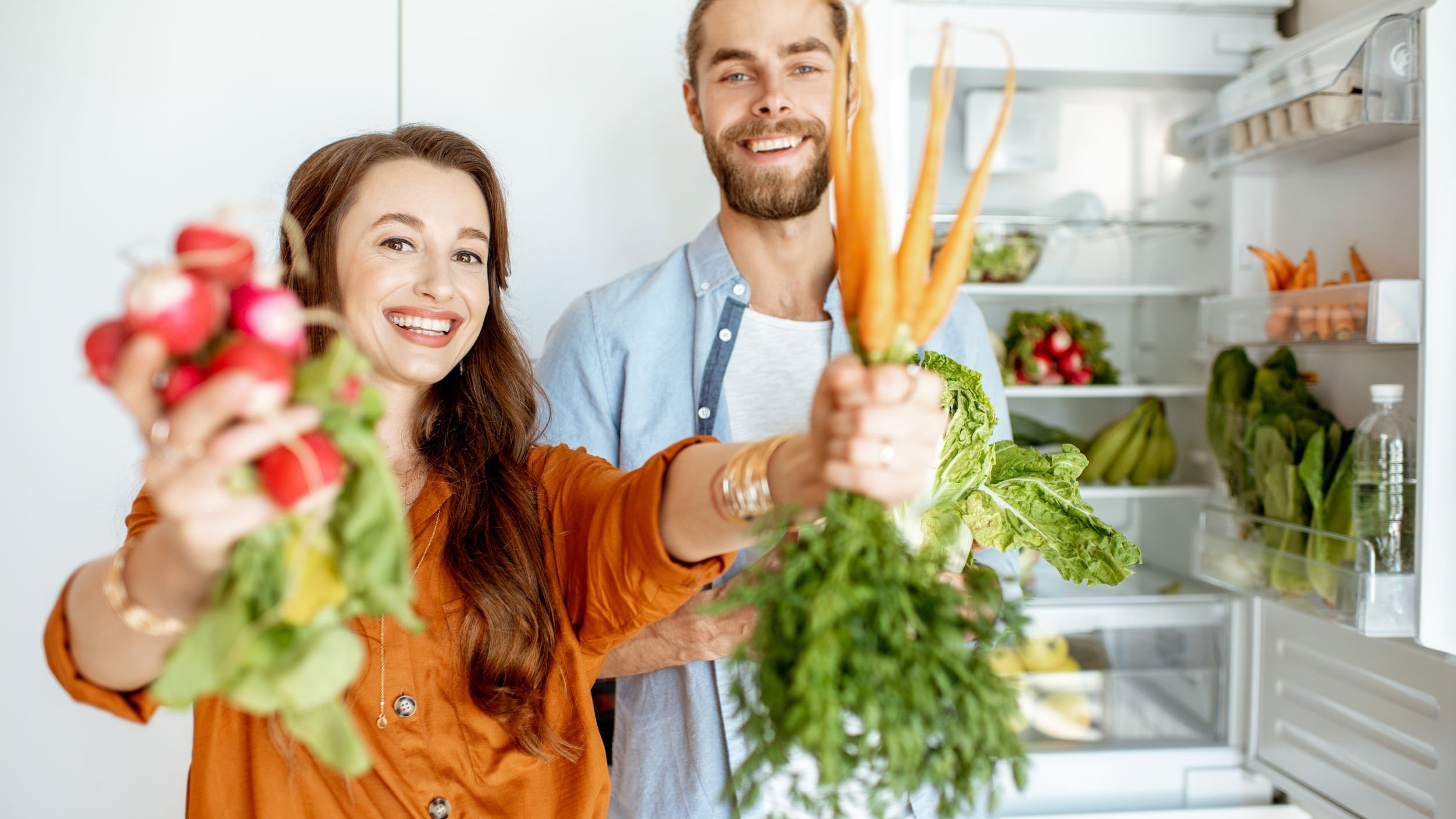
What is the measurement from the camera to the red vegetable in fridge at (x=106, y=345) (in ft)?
1.95

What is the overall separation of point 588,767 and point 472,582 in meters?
0.26

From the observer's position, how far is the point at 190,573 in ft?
2.18

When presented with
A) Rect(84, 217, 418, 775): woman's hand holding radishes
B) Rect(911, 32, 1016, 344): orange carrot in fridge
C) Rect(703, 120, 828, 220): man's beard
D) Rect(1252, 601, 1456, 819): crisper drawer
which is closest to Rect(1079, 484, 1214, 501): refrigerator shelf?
Rect(1252, 601, 1456, 819): crisper drawer

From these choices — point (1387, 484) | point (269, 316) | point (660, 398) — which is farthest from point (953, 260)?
point (1387, 484)

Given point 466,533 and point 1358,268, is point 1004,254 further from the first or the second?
point 466,533

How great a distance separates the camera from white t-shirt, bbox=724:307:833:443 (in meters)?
1.54

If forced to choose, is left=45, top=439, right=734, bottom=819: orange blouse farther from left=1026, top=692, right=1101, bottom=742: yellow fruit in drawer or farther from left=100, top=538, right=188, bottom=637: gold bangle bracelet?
left=1026, top=692, right=1101, bottom=742: yellow fruit in drawer

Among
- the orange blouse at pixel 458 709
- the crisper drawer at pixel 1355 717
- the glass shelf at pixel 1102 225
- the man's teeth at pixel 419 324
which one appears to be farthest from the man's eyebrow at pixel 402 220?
the crisper drawer at pixel 1355 717

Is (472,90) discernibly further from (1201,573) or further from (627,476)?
(1201,573)

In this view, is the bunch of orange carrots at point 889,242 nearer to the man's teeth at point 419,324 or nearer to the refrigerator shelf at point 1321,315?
the man's teeth at point 419,324

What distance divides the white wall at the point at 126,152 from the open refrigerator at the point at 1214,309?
2.46 feet

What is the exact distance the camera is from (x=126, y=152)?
1854mm

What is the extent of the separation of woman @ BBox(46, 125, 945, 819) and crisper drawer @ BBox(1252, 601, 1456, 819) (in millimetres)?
1332

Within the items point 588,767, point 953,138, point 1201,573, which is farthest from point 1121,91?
point 588,767
